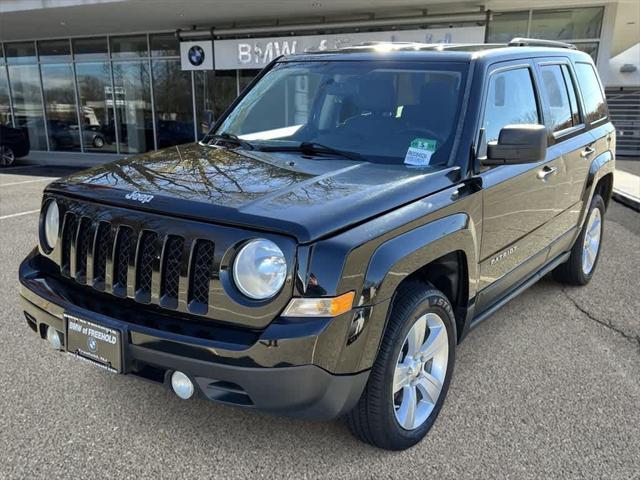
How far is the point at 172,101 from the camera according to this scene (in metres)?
16.7

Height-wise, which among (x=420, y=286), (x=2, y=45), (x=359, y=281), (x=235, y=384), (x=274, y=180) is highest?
(x=2, y=45)

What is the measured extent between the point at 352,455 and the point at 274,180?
1.35 meters

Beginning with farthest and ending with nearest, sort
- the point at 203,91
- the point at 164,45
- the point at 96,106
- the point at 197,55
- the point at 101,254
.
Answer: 1. the point at 96,106
2. the point at 164,45
3. the point at 203,91
4. the point at 197,55
5. the point at 101,254

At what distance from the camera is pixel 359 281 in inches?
85.9

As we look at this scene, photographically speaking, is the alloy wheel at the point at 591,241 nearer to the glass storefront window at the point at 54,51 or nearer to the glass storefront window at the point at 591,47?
the glass storefront window at the point at 591,47

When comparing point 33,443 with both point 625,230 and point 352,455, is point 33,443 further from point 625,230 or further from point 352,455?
point 625,230

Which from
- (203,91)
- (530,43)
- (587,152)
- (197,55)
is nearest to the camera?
(530,43)

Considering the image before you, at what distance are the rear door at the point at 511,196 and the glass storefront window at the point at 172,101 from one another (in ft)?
46.4

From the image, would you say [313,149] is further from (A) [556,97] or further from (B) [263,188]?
(A) [556,97]

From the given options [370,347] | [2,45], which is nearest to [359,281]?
[370,347]

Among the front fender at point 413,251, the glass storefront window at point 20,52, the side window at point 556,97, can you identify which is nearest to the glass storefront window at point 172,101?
the glass storefront window at point 20,52

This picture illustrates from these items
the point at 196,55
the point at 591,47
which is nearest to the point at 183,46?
the point at 196,55

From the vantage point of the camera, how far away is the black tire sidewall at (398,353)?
95.3 inches

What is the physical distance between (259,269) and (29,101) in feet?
66.1
